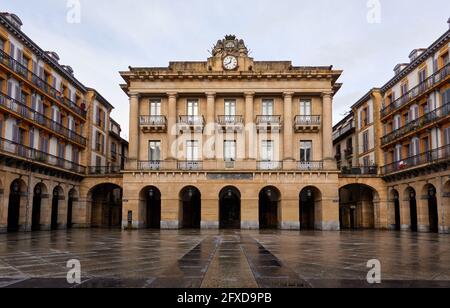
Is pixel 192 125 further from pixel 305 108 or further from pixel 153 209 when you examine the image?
pixel 305 108

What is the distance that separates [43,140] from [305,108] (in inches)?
974

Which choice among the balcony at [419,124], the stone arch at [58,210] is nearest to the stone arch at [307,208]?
the balcony at [419,124]

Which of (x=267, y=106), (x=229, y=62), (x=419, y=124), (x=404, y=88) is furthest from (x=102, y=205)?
(x=404, y=88)

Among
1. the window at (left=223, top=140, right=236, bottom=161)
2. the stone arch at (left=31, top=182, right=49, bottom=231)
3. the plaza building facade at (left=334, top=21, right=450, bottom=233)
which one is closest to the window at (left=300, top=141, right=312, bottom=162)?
the plaza building facade at (left=334, top=21, right=450, bottom=233)

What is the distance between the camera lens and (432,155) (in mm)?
31859

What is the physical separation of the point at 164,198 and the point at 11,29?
59.9 feet

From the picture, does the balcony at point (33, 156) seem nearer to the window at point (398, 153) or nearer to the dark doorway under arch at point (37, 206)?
the dark doorway under arch at point (37, 206)

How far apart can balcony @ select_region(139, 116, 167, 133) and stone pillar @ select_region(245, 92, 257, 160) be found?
8.14 meters

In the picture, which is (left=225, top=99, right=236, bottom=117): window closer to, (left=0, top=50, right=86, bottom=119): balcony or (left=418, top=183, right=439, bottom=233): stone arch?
(left=0, top=50, right=86, bottom=119): balcony

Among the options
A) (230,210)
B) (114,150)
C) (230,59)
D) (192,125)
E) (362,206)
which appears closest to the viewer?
(192,125)

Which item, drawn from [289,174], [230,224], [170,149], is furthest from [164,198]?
[289,174]

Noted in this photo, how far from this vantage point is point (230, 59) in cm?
3969

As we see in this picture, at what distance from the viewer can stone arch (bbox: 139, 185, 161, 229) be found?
38.5m
